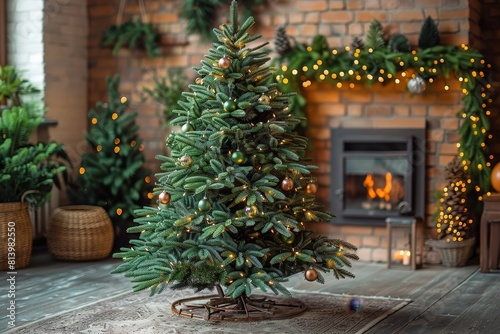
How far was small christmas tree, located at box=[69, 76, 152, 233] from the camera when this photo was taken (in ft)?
20.8

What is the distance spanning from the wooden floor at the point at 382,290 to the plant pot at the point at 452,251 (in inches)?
2.7

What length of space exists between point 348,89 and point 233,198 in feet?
7.98

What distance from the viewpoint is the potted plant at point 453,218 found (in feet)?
19.5

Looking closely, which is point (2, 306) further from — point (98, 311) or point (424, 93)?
point (424, 93)

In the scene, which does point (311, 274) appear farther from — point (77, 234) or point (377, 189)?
point (77, 234)

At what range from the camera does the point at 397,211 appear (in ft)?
20.2

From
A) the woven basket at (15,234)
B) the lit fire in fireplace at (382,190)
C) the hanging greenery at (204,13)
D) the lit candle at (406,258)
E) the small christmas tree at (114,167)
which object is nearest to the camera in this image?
the woven basket at (15,234)

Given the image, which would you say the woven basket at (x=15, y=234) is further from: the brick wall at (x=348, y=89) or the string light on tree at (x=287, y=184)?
the string light on tree at (x=287, y=184)

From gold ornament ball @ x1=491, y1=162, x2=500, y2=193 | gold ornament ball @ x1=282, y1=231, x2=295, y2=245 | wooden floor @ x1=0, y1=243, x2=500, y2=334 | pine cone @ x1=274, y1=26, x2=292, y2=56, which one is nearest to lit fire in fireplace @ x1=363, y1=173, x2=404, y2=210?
wooden floor @ x1=0, y1=243, x2=500, y2=334

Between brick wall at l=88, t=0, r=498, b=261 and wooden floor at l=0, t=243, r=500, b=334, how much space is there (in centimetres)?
69

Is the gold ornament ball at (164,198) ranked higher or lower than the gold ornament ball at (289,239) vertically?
higher

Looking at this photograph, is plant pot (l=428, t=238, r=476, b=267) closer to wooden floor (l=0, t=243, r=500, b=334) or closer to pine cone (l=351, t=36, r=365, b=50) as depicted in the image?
wooden floor (l=0, t=243, r=500, b=334)

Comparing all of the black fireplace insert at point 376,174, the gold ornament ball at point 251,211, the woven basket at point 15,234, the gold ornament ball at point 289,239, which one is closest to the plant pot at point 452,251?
the black fireplace insert at point 376,174

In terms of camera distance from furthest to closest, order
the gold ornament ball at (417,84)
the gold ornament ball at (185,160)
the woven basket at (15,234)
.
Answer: the gold ornament ball at (417,84) < the woven basket at (15,234) < the gold ornament ball at (185,160)
